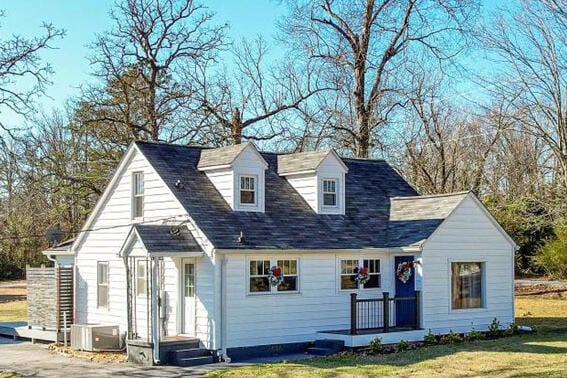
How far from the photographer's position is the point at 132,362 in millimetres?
18500

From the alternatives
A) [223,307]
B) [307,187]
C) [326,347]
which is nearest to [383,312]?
[326,347]

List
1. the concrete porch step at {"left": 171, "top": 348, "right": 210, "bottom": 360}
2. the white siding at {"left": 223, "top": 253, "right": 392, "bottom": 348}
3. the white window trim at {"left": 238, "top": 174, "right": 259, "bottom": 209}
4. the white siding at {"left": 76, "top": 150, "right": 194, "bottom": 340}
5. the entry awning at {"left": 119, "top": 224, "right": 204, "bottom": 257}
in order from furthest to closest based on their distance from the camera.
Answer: the white window trim at {"left": 238, "top": 174, "right": 259, "bottom": 209} → the white siding at {"left": 76, "top": 150, "right": 194, "bottom": 340} → the white siding at {"left": 223, "top": 253, "right": 392, "bottom": 348} → the entry awning at {"left": 119, "top": 224, "right": 204, "bottom": 257} → the concrete porch step at {"left": 171, "top": 348, "right": 210, "bottom": 360}

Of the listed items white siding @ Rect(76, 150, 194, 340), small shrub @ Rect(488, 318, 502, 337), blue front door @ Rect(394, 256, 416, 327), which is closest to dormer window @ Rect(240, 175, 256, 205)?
white siding @ Rect(76, 150, 194, 340)

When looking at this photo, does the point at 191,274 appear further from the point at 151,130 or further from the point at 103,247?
the point at 151,130

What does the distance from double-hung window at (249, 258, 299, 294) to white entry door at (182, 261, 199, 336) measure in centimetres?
147

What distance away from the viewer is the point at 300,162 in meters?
22.8

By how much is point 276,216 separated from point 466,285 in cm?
579

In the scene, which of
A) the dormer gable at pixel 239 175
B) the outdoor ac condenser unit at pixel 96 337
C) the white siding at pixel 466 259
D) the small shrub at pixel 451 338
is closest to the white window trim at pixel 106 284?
the outdoor ac condenser unit at pixel 96 337

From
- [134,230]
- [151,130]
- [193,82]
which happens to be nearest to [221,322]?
[134,230]

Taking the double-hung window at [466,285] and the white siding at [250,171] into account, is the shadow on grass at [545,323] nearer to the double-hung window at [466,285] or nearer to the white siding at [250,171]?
the double-hung window at [466,285]

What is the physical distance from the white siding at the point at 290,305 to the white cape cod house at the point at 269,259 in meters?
0.03

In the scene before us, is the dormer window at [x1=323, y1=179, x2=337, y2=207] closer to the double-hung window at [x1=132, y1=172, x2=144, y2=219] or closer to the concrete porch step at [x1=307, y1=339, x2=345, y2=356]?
the concrete porch step at [x1=307, y1=339, x2=345, y2=356]

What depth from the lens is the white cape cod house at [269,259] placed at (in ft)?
61.8

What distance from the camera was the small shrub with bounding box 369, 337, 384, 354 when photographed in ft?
62.8
